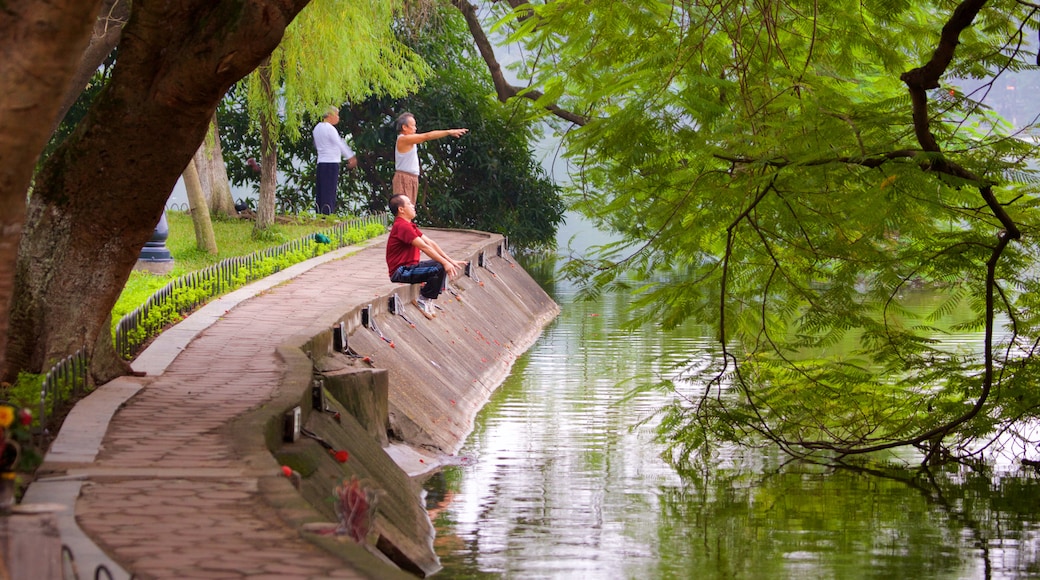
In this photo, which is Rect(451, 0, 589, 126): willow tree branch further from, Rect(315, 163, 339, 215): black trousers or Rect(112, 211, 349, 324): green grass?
Rect(112, 211, 349, 324): green grass

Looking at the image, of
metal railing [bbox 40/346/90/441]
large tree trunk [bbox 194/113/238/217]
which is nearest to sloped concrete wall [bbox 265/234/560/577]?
metal railing [bbox 40/346/90/441]

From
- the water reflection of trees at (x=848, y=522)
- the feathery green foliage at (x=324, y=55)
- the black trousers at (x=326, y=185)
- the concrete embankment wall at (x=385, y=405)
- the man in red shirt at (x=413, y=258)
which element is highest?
the feathery green foliage at (x=324, y=55)

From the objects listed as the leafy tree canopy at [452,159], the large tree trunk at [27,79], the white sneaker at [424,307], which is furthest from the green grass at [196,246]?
the leafy tree canopy at [452,159]

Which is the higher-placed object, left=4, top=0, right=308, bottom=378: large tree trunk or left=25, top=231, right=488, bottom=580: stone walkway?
left=4, top=0, right=308, bottom=378: large tree trunk

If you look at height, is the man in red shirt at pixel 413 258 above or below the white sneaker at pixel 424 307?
above

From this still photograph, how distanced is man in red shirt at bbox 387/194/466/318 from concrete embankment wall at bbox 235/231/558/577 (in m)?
0.19

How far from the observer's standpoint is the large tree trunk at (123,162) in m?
9.09

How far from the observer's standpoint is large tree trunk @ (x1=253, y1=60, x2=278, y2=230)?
21959mm

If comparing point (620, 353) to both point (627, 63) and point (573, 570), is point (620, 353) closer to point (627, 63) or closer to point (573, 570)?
point (627, 63)

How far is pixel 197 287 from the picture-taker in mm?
14984

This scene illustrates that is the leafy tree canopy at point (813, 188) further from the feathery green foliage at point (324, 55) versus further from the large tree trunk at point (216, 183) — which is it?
the large tree trunk at point (216, 183)

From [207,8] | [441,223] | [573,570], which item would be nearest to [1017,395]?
[573,570]

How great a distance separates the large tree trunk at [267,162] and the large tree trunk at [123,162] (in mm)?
11749

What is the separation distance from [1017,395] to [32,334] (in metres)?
7.57
